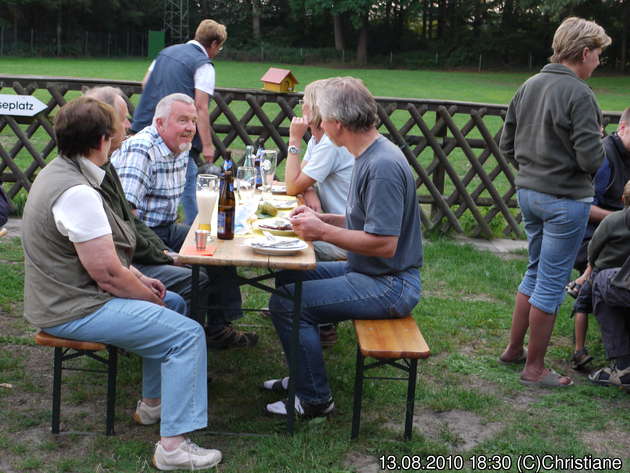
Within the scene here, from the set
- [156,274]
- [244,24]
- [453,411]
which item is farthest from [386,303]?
[244,24]

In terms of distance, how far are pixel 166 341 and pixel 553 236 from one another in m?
2.12

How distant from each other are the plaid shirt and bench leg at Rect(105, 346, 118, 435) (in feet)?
3.32

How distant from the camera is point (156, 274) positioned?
157 inches

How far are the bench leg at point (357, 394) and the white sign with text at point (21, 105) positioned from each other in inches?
194

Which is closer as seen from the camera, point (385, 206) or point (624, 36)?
point (385, 206)

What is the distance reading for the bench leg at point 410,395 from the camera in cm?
346

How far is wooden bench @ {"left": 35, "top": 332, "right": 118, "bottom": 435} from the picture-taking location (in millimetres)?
3258

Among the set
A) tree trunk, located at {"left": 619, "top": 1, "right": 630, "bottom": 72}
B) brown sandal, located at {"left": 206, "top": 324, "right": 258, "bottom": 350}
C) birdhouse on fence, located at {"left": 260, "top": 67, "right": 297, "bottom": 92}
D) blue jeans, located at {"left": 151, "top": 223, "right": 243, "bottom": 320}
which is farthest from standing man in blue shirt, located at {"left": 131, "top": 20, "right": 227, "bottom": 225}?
tree trunk, located at {"left": 619, "top": 1, "right": 630, "bottom": 72}

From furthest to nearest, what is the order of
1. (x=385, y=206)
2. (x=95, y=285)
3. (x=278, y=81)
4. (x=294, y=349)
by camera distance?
(x=278, y=81) < (x=294, y=349) < (x=385, y=206) < (x=95, y=285)

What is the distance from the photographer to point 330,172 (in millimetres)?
4527

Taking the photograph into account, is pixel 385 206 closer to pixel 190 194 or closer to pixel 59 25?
pixel 190 194

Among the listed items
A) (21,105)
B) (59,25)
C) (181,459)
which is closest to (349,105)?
(181,459)

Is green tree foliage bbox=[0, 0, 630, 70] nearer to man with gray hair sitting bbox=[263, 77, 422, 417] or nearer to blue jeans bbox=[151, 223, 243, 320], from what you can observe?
blue jeans bbox=[151, 223, 243, 320]

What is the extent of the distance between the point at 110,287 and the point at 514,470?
6.05 feet
